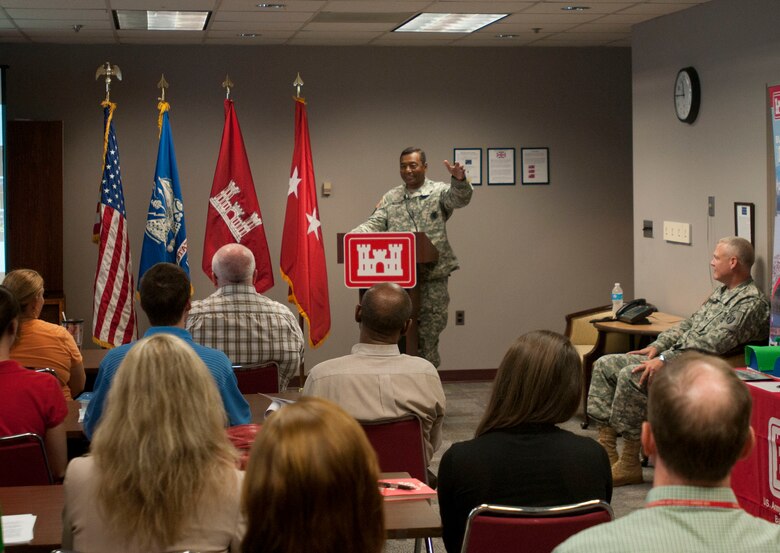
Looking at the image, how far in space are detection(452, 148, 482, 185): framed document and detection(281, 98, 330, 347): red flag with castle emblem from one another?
5.76ft

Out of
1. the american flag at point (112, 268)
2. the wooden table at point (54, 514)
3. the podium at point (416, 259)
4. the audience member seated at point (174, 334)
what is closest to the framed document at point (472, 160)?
the podium at point (416, 259)

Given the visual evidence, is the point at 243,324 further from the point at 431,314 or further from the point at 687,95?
the point at 687,95

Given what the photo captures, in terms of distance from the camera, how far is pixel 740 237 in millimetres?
5566

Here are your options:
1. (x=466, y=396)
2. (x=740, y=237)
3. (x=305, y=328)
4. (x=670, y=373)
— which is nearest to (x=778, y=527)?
(x=670, y=373)

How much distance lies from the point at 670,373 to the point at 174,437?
97cm

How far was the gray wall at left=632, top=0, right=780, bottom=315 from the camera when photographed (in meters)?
5.57

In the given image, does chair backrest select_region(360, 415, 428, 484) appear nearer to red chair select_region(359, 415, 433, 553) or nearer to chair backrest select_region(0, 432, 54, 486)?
red chair select_region(359, 415, 433, 553)

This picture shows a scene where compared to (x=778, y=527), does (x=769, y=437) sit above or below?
below

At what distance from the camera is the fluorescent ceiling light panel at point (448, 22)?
6754 mm

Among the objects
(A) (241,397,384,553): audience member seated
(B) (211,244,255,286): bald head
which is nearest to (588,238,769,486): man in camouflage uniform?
(B) (211,244,255,286): bald head

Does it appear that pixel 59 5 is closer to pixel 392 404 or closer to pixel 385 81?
pixel 385 81

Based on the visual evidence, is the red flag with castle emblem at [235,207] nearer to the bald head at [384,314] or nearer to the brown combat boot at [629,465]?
the brown combat boot at [629,465]

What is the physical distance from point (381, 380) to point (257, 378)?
3.46 feet

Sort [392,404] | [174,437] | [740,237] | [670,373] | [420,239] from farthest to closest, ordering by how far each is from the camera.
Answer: [420,239] < [740,237] < [392,404] < [174,437] < [670,373]
